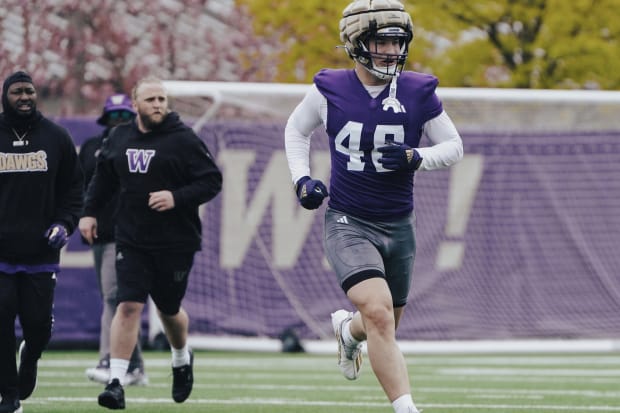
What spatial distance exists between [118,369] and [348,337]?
157cm

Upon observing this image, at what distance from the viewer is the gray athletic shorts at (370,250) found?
7.02 metres

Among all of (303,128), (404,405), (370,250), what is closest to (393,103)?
(303,128)

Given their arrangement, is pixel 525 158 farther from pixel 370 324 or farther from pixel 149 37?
pixel 149 37

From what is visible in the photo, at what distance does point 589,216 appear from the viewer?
16.0 m

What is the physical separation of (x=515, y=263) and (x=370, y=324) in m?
9.32

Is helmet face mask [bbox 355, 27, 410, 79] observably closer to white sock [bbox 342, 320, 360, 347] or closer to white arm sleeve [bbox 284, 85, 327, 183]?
white arm sleeve [bbox 284, 85, 327, 183]

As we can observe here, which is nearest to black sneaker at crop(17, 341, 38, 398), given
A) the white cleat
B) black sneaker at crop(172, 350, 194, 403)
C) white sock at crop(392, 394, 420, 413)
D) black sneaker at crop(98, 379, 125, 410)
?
black sneaker at crop(98, 379, 125, 410)

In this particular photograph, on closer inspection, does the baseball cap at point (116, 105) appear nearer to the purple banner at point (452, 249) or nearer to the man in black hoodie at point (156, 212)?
the man in black hoodie at point (156, 212)

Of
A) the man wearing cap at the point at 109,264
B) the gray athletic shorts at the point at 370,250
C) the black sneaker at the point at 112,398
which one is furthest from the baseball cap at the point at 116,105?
the gray athletic shorts at the point at 370,250

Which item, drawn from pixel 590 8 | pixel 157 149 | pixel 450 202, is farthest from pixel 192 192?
pixel 590 8

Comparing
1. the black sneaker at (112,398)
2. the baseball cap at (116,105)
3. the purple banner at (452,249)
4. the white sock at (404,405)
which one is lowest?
the purple banner at (452,249)

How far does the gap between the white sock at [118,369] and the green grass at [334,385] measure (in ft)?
1.00

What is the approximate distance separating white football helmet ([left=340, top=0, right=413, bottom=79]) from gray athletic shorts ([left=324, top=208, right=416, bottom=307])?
749mm

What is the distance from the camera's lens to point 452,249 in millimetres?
15891
